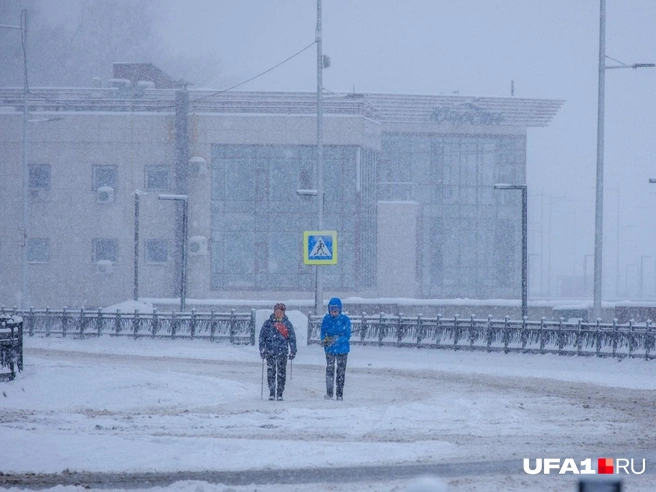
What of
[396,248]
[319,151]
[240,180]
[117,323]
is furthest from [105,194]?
[319,151]

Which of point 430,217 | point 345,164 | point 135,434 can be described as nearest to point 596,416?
point 135,434

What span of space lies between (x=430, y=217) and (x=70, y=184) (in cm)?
2760

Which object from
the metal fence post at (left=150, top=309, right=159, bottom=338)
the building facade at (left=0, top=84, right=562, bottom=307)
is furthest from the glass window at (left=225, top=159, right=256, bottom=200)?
the metal fence post at (left=150, top=309, right=159, bottom=338)

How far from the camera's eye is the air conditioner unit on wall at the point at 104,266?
53.0 m

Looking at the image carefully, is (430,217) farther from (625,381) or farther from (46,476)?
(46,476)

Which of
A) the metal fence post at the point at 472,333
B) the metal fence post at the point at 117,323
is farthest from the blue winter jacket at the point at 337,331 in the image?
the metal fence post at the point at 117,323

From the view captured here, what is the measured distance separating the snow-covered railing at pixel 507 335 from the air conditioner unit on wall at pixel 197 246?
20852mm

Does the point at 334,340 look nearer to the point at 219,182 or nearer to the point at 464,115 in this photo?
the point at 219,182

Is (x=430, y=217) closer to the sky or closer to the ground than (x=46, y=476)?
closer to the sky

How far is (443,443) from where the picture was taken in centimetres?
1184

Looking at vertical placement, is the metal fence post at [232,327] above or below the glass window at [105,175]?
below

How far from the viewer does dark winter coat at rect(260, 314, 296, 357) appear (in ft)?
56.1

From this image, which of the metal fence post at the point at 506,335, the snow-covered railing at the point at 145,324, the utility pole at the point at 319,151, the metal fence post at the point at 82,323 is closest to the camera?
the metal fence post at the point at 506,335

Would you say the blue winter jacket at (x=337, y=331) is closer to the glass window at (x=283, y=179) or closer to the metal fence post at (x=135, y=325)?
the metal fence post at (x=135, y=325)
